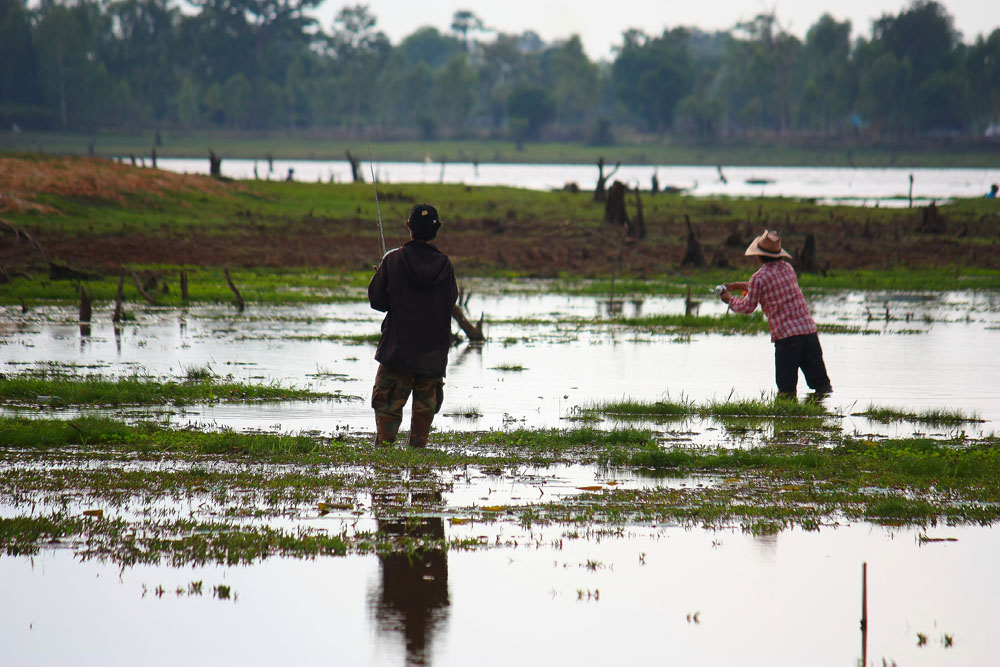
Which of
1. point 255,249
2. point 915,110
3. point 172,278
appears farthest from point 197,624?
point 915,110

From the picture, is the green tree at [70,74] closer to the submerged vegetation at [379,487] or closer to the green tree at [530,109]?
the green tree at [530,109]

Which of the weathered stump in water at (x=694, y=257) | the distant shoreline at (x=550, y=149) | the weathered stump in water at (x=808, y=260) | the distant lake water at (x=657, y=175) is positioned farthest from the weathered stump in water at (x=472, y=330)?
the distant shoreline at (x=550, y=149)

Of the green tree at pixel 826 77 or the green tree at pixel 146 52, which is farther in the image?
the green tree at pixel 146 52

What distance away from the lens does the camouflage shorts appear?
862 cm

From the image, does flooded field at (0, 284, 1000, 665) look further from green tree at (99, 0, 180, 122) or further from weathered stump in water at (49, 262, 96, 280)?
green tree at (99, 0, 180, 122)

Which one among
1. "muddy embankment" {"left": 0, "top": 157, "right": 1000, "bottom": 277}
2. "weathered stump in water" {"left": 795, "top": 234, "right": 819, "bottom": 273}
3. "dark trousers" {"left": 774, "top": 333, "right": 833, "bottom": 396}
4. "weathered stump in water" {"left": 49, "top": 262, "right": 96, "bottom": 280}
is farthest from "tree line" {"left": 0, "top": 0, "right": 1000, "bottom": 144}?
"dark trousers" {"left": 774, "top": 333, "right": 833, "bottom": 396}

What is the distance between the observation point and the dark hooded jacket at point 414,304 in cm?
836

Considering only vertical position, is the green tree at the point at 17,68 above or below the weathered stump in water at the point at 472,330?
above

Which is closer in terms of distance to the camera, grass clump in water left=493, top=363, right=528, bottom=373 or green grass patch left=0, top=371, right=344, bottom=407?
green grass patch left=0, top=371, right=344, bottom=407

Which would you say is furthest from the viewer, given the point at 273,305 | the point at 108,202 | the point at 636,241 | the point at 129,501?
the point at 108,202

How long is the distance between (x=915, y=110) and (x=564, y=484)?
12966 centimetres

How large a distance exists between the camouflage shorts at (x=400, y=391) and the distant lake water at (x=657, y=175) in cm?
6481

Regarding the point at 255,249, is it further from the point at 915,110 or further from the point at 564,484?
the point at 915,110

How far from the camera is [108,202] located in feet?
116
